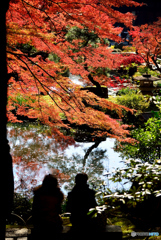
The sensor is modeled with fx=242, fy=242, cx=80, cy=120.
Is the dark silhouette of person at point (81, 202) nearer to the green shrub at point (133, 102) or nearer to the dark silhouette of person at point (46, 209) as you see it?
the dark silhouette of person at point (46, 209)

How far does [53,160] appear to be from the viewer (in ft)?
24.1

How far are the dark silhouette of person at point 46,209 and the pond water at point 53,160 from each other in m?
2.87

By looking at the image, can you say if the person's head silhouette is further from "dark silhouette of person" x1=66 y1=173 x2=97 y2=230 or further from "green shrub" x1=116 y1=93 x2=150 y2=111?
"green shrub" x1=116 y1=93 x2=150 y2=111

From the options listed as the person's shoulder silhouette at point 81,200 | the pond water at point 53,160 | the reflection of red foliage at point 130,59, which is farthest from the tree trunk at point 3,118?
the reflection of red foliage at point 130,59

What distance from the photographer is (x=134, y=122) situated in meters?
9.74

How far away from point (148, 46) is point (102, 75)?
372cm

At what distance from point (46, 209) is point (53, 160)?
4.78m

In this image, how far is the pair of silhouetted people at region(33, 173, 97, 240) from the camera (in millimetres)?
2557

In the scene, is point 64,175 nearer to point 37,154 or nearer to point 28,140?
point 37,154

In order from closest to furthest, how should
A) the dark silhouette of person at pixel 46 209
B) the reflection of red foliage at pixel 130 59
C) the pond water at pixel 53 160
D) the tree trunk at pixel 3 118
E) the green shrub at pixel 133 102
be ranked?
1. the tree trunk at pixel 3 118
2. the dark silhouette of person at pixel 46 209
3. the pond water at pixel 53 160
4. the green shrub at pixel 133 102
5. the reflection of red foliage at pixel 130 59

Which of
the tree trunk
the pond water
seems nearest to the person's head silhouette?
the tree trunk

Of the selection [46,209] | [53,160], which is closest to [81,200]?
[46,209]

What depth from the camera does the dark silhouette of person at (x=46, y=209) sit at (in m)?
2.54

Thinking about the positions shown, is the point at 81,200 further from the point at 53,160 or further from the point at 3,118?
the point at 53,160
